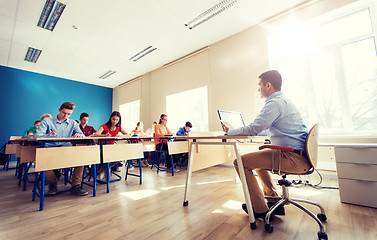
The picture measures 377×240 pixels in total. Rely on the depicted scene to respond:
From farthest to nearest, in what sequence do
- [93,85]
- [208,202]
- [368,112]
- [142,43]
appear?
[93,85]
[142,43]
[368,112]
[208,202]

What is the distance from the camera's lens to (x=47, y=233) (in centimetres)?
128

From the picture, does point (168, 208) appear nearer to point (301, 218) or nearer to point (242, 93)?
point (301, 218)

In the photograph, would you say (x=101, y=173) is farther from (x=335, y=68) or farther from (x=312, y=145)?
(x=335, y=68)

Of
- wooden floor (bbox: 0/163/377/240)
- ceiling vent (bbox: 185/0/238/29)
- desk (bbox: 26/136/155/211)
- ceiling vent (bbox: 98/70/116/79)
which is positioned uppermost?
ceiling vent (bbox: 185/0/238/29)

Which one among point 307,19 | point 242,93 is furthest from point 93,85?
point 307,19

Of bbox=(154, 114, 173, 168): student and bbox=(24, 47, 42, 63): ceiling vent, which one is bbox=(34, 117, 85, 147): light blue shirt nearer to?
bbox=(154, 114, 173, 168): student

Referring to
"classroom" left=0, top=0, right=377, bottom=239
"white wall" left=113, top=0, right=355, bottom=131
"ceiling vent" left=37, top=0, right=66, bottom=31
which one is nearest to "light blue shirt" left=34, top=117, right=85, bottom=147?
"classroom" left=0, top=0, right=377, bottom=239

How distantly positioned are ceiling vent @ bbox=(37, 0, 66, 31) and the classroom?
0.02 m

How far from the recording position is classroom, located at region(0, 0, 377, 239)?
144 centimetres

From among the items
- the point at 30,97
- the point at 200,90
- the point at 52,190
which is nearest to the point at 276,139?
the point at 52,190

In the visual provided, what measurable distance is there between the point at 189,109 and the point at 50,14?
12.5 feet

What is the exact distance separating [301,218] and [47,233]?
6.79 feet

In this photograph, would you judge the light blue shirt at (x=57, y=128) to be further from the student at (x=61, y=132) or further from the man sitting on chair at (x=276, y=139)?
the man sitting on chair at (x=276, y=139)

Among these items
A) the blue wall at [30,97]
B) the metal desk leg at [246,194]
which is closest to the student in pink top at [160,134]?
the metal desk leg at [246,194]
